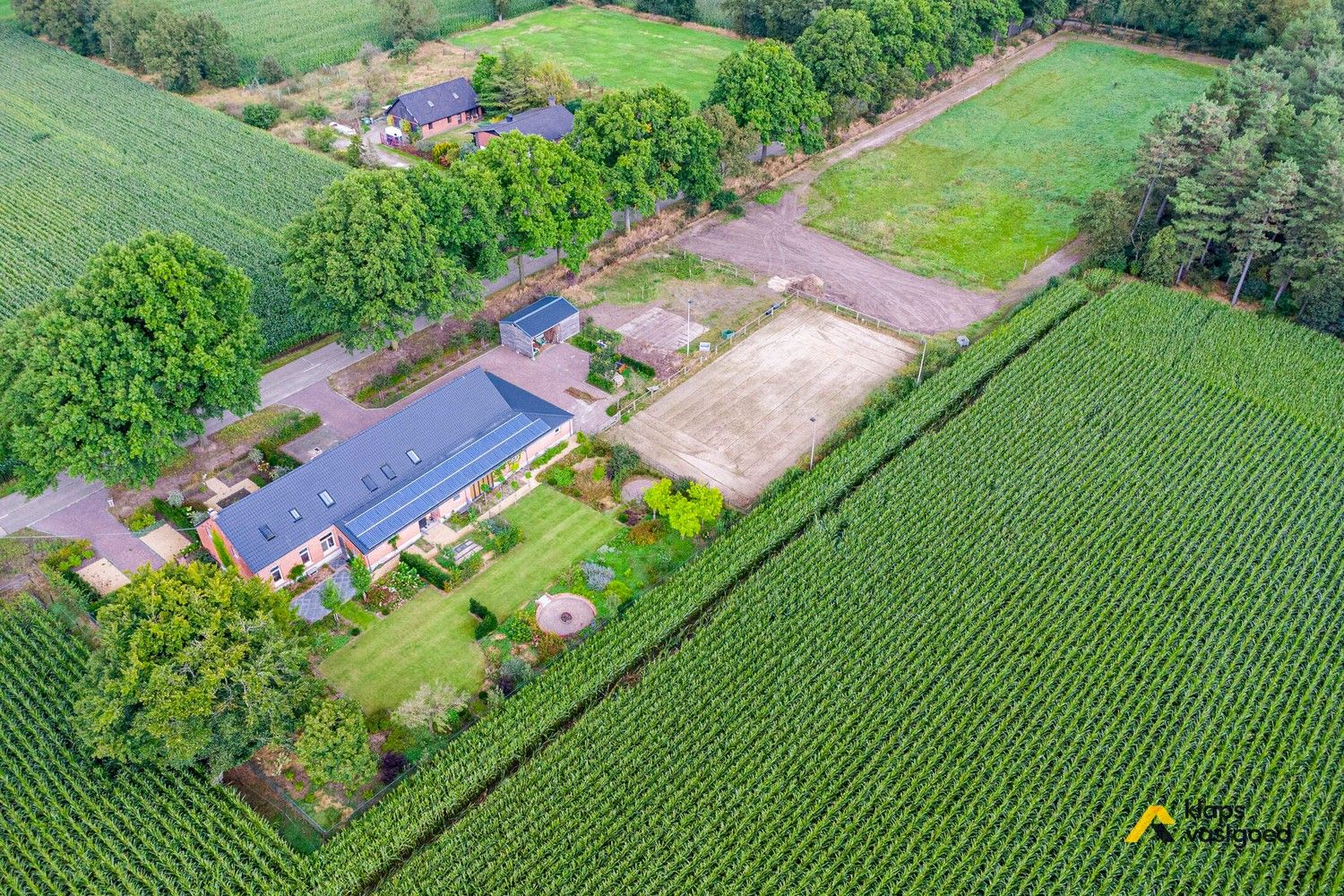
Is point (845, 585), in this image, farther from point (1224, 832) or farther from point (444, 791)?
point (444, 791)

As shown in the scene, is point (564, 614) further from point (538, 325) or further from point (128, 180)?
point (128, 180)

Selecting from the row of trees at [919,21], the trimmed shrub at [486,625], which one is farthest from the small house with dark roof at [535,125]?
the trimmed shrub at [486,625]

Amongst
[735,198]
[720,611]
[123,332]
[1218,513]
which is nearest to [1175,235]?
[1218,513]

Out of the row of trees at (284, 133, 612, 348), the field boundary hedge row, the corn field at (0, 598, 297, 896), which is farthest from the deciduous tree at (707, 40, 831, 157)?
the corn field at (0, 598, 297, 896)

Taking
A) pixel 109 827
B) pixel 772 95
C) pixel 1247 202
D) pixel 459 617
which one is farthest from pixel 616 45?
pixel 109 827

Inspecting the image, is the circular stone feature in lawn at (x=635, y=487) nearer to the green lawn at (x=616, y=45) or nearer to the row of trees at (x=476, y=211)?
the row of trees at (x=476, y=211)
